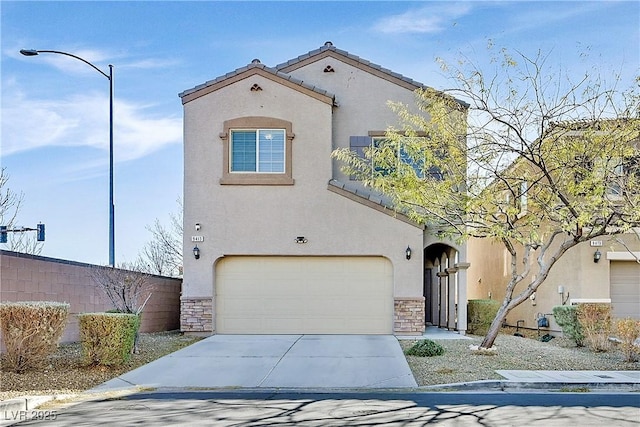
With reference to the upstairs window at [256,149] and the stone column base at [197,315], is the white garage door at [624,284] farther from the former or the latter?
the stone column base at [197,315]

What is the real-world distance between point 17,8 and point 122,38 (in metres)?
2.63

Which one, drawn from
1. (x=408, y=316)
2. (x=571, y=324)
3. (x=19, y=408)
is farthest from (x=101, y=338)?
(x=571, y=324)

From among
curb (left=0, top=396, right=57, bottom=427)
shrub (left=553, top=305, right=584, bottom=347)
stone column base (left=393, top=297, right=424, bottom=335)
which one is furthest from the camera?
stone column base (left=393, top=297, right=424, bottom=335)

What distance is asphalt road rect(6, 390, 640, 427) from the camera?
8.77 metres

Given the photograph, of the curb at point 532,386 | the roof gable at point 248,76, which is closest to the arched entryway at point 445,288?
the roof gable at point 248,76

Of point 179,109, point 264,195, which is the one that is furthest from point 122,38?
point 264,195

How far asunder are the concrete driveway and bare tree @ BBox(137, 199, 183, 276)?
66.9 feet

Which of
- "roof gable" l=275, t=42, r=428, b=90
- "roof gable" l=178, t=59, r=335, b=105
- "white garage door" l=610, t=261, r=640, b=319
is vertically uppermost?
"roof gable" l=275, t=42, r=428, b=90

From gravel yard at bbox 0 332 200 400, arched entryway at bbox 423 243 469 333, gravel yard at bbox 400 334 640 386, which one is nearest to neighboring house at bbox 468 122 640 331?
arched entryway at bbox 423 243 469 333

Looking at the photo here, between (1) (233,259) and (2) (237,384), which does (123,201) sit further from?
(2) (237,384)

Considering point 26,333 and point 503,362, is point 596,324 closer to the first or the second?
point 503,362

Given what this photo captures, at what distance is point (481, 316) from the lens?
20359 millimetres

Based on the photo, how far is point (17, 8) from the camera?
15.8m

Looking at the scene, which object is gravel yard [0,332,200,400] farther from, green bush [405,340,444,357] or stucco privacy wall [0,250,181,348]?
green bush [405,340,444,357]
